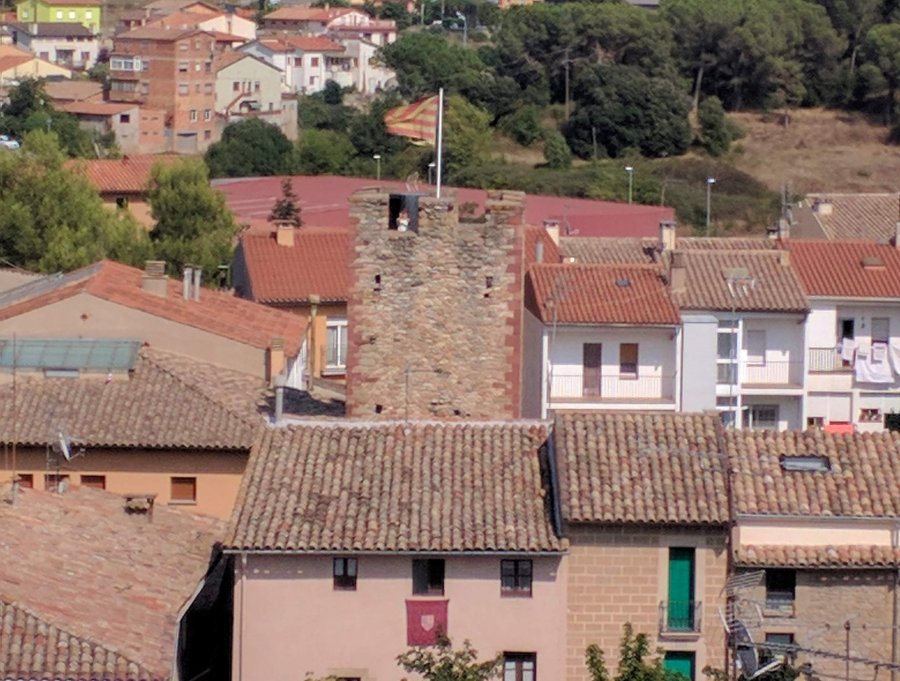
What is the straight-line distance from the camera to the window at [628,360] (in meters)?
39.3

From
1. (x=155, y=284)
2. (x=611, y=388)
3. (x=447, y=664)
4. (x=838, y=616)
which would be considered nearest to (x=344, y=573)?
(x=447, y=664)

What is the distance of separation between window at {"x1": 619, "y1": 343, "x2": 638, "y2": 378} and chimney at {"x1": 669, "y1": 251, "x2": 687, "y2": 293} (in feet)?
5.98

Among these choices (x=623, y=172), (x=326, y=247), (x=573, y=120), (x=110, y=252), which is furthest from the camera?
(x=573, y=120)

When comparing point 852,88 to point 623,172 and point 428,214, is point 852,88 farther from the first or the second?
point 428,214

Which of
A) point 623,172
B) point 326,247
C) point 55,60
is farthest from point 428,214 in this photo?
point 55,60

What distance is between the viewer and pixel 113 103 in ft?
339

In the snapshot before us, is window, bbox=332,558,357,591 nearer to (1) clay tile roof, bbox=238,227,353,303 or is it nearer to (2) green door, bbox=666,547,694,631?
(2) green door, bbox=666,547,694,631

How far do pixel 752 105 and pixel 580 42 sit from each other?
7.30 metres

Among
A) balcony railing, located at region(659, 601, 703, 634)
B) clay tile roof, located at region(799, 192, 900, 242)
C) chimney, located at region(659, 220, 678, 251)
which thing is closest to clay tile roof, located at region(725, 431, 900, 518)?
balcony railing, located at region(659, 601, 703, 634)

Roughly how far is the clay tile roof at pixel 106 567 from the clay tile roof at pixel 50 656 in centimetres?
3

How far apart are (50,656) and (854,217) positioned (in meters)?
37.3

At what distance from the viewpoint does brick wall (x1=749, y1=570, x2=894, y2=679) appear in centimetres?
2453

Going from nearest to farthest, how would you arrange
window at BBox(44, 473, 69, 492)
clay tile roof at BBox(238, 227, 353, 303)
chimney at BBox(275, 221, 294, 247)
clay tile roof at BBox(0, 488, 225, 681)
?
clay tile roof at BBox(0, 488, 225, 681) < window at BBox(44, 473, 69, 492) < clay tile roof at BBox(238, 227, 353, 303) < chimney at BBox(275, 221, 294, 247)

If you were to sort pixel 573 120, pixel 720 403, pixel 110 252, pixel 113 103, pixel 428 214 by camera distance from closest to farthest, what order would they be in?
pixel 428 214, pixel 720 403, pixel 110 252, pixel 573 120, pixel 113 103
